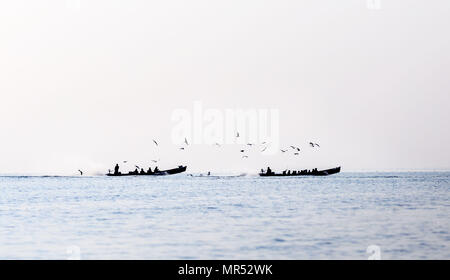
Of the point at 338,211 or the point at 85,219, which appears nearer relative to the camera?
the point at 85,219

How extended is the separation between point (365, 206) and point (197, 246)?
2208cm

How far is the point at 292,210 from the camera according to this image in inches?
1391

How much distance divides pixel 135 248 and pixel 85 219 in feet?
37.5

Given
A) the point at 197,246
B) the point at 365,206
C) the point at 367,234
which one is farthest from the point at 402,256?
the point at 365,206

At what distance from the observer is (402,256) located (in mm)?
19141

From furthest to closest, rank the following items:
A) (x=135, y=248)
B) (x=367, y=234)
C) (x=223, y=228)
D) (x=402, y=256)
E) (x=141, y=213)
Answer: (x=141, y=213), (x=223, y=228), (x=367, y=234), (x=135, y=248), (x=402, y=256)

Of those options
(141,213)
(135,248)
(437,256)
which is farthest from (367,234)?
(141,213)
